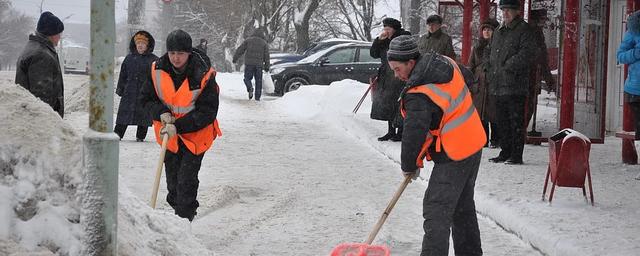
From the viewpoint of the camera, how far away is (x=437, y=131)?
5.15 meters

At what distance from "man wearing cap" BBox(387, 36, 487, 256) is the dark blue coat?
734cm

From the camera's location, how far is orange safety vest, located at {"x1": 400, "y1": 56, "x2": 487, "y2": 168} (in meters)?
5.04

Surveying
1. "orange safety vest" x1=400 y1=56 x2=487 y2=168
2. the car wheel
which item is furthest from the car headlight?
"orange safety vest" x1=400 y1=56 x2=487 y2=168

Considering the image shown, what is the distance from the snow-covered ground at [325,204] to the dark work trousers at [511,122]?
252mm

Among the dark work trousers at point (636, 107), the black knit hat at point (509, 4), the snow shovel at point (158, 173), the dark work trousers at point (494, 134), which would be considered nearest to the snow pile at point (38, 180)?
the snow shovel at point (158, 173)

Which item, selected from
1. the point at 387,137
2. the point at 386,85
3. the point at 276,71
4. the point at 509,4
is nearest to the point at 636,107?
the point at 509,4

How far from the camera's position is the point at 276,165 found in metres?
10.7

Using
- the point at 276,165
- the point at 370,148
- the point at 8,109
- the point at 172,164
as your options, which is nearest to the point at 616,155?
the point at 370,148

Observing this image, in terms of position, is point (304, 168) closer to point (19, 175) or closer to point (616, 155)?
point (616, 155)

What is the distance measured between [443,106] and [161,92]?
6.77 ft

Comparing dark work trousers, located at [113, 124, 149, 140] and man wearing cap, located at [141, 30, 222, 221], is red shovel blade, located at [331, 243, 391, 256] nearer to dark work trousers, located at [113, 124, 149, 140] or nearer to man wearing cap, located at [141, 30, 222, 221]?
man wearing cap, located at [141, 30, 222, 221]

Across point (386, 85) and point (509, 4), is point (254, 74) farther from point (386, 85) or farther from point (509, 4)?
point (509, 4)

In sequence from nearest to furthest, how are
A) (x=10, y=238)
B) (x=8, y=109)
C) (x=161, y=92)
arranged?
(x=10, y=238) → (x=8, y=109) → (x=161, y=92)

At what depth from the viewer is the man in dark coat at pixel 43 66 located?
705 centimetres
